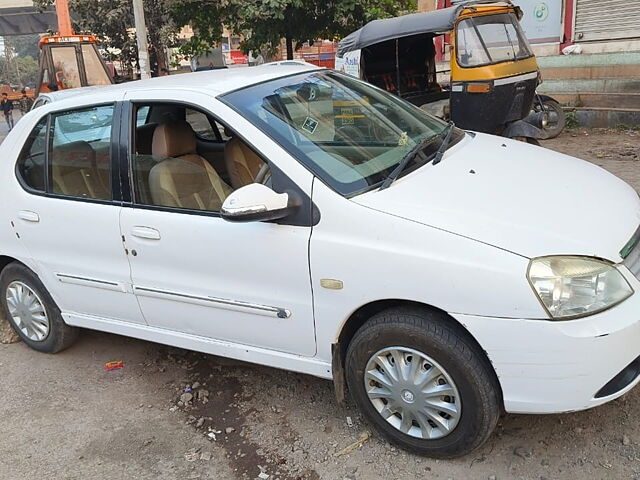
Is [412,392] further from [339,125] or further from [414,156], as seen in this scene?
[339,125]

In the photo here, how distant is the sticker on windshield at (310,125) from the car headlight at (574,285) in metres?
1.35

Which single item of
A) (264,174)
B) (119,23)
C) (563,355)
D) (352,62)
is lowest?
(563,355)

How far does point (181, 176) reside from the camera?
3373 mm

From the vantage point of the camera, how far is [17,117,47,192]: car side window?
12.3ft

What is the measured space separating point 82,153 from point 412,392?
241 centimetres

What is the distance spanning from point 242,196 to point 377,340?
88 cm

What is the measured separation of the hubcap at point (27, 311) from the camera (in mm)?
4031

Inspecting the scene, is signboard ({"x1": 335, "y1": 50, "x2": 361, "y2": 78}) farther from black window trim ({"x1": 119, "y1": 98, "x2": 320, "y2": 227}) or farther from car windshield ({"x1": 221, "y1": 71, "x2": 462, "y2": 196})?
black window trim ({"x1": 119, "y1": 98, "x2": 320, "y2": 227})

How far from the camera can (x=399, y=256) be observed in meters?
2.50

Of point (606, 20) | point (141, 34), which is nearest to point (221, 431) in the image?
point (141, 34)

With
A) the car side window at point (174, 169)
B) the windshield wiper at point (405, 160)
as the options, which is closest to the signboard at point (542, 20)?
the windshield wiper at point (405, 160)

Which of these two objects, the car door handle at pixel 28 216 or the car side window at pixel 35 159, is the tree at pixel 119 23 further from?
the car door handle at pixel 28 216

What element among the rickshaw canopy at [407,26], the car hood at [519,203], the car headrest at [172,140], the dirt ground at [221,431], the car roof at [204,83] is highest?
the rickshaw canopy at [407,26]

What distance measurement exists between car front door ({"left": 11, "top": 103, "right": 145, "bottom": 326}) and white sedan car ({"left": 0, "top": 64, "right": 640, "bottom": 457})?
1 centimetres
